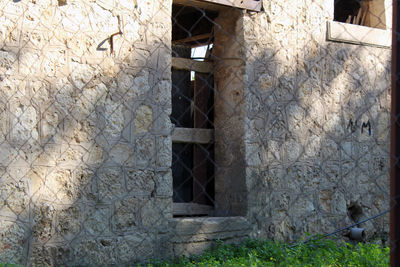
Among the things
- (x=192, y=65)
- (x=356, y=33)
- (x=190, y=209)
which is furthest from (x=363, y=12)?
(x=190, y=209)

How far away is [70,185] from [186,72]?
4.94 feet

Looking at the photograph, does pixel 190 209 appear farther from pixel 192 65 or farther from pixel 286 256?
pixel 192 65

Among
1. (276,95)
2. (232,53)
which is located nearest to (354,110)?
(276,95)

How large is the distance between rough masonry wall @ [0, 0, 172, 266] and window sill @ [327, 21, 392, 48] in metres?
1.50

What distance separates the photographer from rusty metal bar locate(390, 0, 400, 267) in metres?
1.67

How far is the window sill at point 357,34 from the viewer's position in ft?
14.1

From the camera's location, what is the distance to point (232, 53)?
4.11 meters

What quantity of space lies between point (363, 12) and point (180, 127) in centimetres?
225

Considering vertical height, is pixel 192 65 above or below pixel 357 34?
below

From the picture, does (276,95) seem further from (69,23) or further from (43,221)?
(43,221)

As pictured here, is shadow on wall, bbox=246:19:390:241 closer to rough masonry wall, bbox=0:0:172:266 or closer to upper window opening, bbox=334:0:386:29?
upper window opening, bbox=334:0:386:29

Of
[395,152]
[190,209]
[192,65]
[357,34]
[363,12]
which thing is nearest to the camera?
[395,152]

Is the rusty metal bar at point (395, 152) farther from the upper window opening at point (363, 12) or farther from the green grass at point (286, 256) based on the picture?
the upper window opening at point (363, 12)

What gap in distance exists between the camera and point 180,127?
4.21 metres
